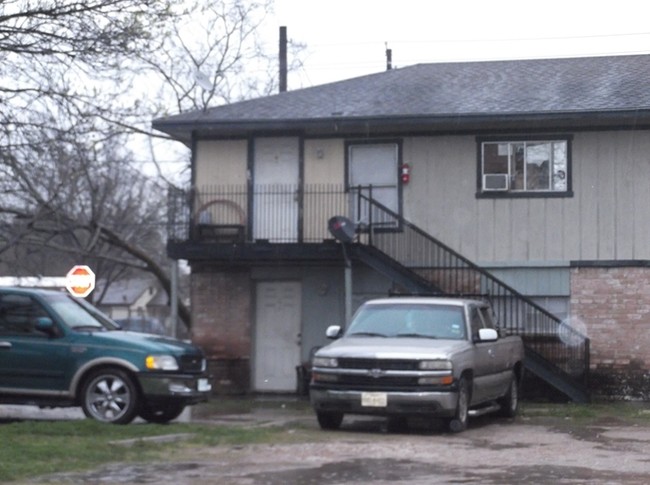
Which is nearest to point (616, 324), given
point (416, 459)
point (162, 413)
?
point (162, 413)

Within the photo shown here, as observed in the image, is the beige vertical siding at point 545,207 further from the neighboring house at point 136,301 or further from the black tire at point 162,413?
the neighboring house at point 136,301

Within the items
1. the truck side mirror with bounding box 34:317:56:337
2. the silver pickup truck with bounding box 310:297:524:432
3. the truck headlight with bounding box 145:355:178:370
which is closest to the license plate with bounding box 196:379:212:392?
the truck headlight with bounding box 145:355:178:370

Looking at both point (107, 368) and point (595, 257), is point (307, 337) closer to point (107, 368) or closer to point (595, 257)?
point (595, 257)

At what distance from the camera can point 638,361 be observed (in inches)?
925

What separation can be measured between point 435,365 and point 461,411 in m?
0.85

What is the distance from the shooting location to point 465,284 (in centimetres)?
2408

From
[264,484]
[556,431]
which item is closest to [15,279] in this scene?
[556,431]

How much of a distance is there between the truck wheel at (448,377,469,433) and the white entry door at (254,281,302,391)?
9.09 m

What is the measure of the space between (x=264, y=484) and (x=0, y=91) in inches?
349

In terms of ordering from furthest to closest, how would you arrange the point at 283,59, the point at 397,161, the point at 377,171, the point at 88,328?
the point at 283,59, the point at 377,171, the point at 397,161, the point at 88,328

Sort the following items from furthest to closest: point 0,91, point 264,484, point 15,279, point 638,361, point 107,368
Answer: point 15,279, point 638,361, point 0,91, point 107,368, point 264,484

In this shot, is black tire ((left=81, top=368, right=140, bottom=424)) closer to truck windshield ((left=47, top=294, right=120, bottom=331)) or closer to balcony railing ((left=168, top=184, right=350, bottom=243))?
truck windshield ((left=47, top=294, right=120, bottom=331))

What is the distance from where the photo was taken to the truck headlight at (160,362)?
Answer: 54.1 feet

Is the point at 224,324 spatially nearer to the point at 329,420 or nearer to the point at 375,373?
the point at 329,420
